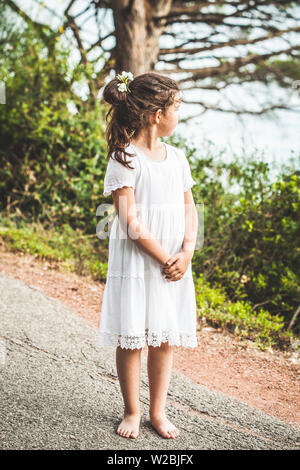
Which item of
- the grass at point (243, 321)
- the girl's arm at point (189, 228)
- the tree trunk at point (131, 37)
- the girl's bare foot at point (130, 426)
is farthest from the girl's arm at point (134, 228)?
the tree trunk at point (131, 37)

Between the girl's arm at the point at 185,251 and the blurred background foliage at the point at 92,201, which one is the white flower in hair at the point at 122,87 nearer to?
the girl's arm at the point at 185,251

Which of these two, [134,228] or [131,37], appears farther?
[131,37]

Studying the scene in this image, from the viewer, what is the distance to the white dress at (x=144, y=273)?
6.48 feet

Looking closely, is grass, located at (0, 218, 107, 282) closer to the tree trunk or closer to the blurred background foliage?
the blurred background foliage

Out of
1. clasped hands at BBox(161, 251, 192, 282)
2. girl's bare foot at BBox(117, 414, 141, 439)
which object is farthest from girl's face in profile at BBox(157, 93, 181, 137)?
girl's bare foot at BBox(117, 414, 141, 439)

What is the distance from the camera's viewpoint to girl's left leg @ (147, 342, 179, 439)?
210cm

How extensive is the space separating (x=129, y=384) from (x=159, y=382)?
146mm

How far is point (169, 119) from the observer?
2.10 m

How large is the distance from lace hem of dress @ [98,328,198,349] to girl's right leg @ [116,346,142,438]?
6 cm

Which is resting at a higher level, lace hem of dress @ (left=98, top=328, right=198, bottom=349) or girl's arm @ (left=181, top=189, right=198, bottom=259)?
girl's arm @ (left=181, top=189, right=198, bottom=259)

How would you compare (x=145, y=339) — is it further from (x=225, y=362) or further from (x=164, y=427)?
(x=225, y=362)

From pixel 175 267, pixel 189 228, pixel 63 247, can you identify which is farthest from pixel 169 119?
pixel 63 247
